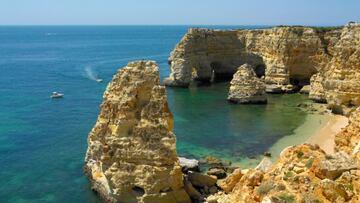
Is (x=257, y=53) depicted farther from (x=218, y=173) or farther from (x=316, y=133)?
(x=218, y=173)

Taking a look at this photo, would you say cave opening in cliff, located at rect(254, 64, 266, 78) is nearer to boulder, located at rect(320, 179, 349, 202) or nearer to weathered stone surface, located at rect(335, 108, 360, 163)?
weathered stone surface, located at rect(335, 108, 360, 163)

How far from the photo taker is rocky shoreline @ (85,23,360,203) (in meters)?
14.6

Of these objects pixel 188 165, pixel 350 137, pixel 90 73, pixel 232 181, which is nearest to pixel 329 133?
pixel 188 165

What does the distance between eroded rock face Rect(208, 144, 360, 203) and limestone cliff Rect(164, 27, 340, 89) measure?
53.2m

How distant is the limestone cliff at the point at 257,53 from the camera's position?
68.2 m

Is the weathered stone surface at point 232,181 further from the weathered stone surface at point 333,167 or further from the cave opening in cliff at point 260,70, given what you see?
the cave opening in cliff at point 260,70

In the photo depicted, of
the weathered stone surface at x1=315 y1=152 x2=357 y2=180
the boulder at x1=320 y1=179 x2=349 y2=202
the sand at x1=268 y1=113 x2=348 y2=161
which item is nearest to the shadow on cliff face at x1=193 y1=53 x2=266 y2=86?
the sand at x1=268 y1=113 x2=348 y2=161

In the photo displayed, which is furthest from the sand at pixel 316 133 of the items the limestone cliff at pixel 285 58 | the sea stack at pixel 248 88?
the sea stack at pixel 248 88

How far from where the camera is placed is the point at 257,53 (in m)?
76.4

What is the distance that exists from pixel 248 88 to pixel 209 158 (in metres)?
24.7

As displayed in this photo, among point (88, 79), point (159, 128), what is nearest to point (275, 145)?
point (159, 128)

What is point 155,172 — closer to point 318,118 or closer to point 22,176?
point 22,176

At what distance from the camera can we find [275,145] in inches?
1656

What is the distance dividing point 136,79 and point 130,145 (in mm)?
4109
